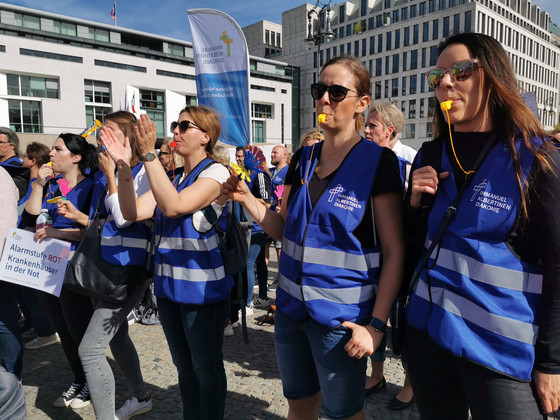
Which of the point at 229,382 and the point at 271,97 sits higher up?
the point at 271,97

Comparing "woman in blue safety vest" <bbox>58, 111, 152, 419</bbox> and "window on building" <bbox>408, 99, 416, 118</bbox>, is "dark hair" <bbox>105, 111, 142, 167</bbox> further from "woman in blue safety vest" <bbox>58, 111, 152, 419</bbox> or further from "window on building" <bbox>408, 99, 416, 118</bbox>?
"window on building" <bbox>408, 99, 416, 118</bbox>

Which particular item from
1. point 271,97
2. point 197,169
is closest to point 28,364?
point 197,169

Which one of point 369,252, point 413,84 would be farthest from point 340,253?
point 413,84

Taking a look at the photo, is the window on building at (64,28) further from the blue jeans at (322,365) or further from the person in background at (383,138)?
the blue jeans at (322,365)

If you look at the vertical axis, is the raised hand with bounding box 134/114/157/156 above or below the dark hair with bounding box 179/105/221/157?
below

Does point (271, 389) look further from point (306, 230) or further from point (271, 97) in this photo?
point (271, 97)

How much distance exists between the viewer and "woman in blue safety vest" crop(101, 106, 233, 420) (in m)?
2.25

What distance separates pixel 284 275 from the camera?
1.93 metres

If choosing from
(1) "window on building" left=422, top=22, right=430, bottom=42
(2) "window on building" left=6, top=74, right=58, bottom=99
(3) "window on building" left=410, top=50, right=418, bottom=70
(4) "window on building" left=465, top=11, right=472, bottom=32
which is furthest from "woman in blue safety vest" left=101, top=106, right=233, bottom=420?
(1) "window on building" left=422, top=22, right=430, bottom=42

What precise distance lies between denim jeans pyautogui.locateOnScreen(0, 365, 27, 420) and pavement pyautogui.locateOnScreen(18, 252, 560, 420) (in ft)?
4.54

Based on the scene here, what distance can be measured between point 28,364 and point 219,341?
2.52 metres

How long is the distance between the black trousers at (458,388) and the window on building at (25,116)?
41.4 meters

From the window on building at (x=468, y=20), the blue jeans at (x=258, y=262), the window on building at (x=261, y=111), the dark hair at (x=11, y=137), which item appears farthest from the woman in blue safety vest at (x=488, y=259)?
the window on building at (x=468, y=20)

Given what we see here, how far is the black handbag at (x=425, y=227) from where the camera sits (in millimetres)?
1491
